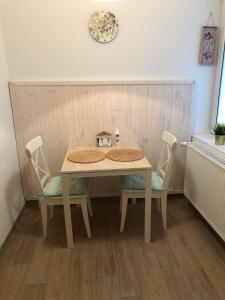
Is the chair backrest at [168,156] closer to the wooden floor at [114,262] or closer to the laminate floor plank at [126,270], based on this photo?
the wooden floor at [114,262]

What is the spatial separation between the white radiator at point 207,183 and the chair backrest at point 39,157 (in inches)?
59.5

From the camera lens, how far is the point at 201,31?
2.43 meters

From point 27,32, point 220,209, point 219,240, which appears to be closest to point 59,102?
point 27,32

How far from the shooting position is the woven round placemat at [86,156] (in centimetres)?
212

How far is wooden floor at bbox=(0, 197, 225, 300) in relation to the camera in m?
1.69

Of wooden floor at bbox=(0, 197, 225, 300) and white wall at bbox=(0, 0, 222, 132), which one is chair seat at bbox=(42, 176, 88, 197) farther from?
white wall at bbox=(0, 0, 222, 132)

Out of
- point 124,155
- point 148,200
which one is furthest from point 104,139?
point 148,200

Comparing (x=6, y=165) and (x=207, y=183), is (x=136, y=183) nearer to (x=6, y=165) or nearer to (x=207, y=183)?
(x=207, y=183)

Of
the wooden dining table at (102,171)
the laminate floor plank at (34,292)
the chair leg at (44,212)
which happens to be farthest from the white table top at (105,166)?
the laminate floor plank at (34,292)

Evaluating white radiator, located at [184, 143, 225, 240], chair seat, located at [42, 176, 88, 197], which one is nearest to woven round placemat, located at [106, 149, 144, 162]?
chair seat, located at [42, 176, 88, 197]

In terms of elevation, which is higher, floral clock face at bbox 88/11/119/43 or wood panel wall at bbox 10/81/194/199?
floral clock face at bbox 88/11/119/43

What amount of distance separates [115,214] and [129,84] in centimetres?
140

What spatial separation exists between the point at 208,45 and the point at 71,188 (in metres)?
1.98

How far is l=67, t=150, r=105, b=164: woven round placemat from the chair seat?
0.24 metres
